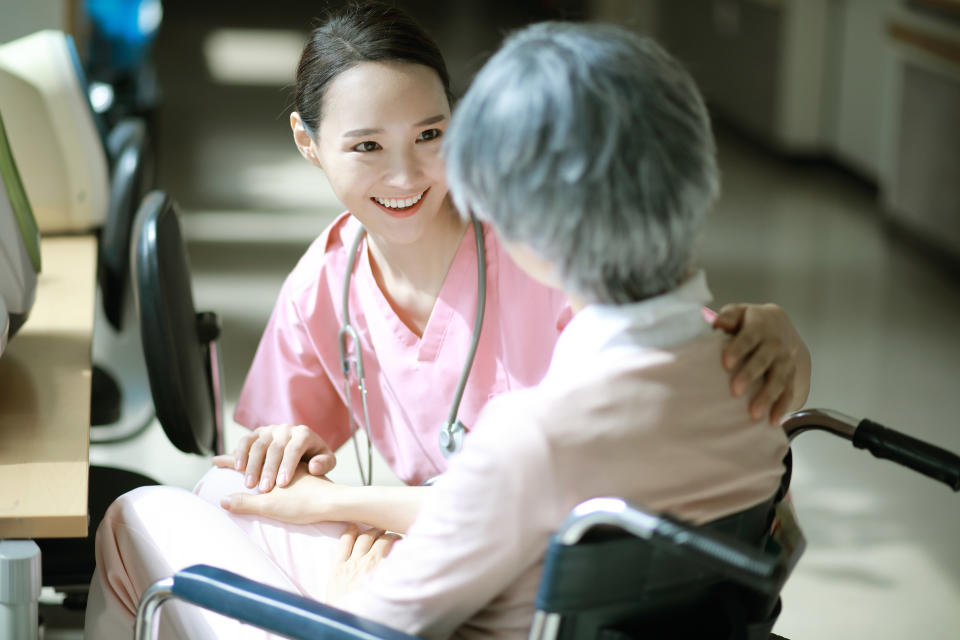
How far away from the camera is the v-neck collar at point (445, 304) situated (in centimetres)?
162

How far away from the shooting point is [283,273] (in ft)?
13.7

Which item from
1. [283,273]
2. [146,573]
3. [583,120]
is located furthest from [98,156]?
[283,273]

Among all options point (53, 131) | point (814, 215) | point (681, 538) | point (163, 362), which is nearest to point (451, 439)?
point (163, 362)

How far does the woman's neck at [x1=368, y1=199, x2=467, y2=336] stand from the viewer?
1.66 meters

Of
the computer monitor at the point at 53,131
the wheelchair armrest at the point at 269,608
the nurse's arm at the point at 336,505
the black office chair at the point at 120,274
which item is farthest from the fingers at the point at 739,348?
the computer monitor at the point at 53,131

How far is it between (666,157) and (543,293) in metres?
0.65

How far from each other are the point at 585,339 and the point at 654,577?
20 cm

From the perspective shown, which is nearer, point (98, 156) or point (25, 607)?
point (25, 607)

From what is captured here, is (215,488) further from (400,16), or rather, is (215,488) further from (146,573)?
(400,16)

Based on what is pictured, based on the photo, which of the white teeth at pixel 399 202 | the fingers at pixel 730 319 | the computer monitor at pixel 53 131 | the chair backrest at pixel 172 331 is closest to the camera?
the fingers at pixel 730 319

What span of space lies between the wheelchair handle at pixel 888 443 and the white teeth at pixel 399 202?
55 centimetres

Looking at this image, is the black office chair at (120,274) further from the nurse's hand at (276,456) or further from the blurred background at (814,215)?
the nurse's hand at (276,456)

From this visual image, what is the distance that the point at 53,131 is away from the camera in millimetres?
2203

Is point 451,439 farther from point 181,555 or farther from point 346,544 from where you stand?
point 181,555
